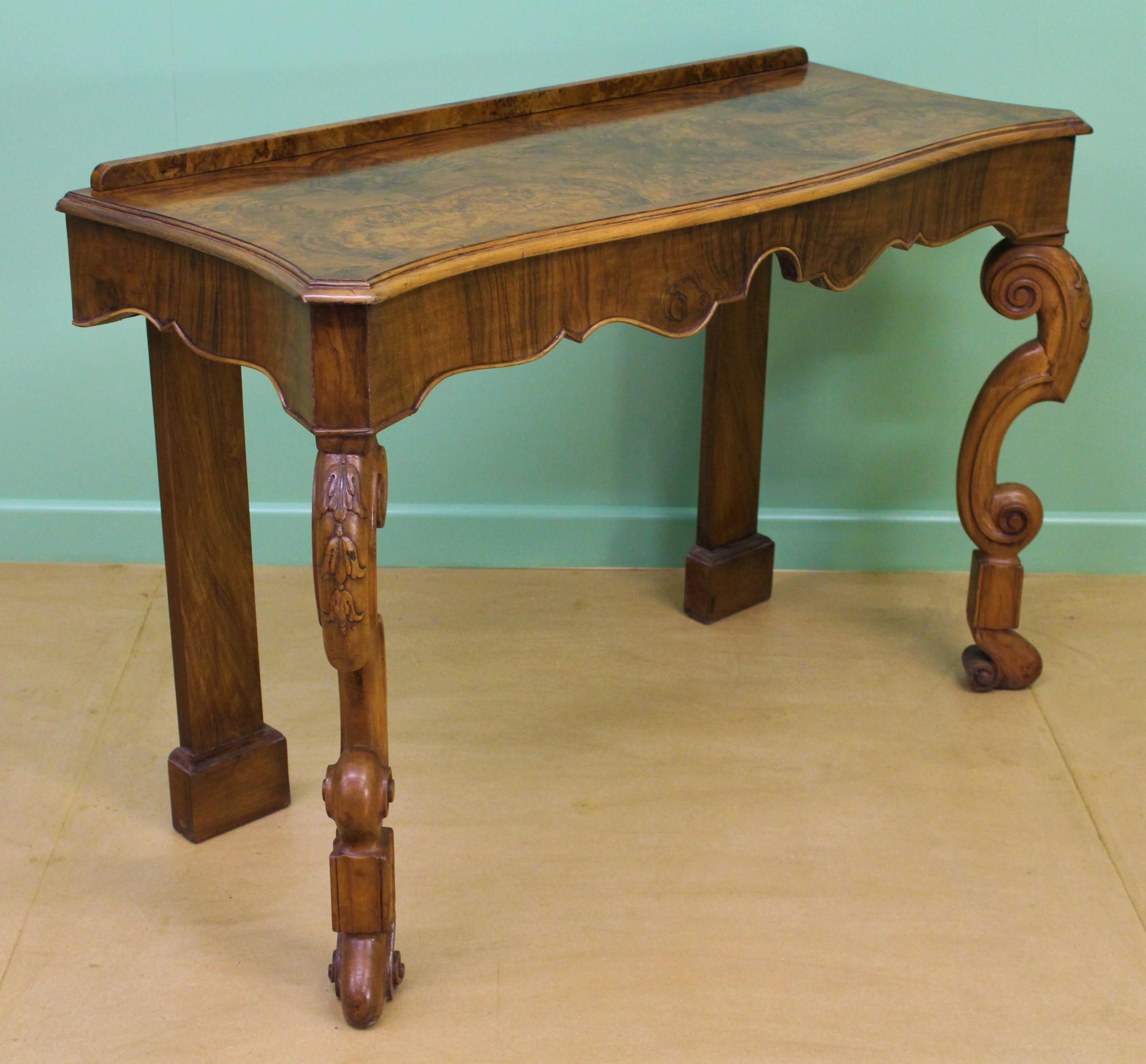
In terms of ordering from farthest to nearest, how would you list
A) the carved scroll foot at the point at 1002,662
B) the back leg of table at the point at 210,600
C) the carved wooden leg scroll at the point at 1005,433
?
1. the carved scroll foot at the point at 1002,662
2. the carved wooden leg scroll at the point at 1005,433
3. the back leg of table at the point at 210,600

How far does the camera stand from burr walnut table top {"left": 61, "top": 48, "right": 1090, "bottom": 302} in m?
1.54

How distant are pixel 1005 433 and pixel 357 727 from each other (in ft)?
A: 4.02

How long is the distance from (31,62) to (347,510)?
1468mm

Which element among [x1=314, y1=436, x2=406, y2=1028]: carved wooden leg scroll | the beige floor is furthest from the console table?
the beige floor

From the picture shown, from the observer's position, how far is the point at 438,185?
5.80 feet

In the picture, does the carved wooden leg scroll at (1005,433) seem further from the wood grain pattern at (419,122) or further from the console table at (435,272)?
the wood grain pattern at (419,122)

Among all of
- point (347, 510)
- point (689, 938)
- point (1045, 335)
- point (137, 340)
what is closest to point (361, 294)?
point (347, 510)

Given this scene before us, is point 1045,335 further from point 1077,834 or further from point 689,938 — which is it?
point 689,938

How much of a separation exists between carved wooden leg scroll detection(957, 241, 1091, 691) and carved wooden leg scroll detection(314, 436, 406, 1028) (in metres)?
1.11

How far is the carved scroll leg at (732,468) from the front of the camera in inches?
99.7

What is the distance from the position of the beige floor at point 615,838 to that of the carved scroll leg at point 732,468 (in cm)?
6

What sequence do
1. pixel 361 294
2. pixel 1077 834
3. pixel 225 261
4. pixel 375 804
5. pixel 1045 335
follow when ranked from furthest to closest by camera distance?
pixel 1045 335 < pixel 1077 834 < pixel 375 804 < pixel 225 261 < pixel 361 294

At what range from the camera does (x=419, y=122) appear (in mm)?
2004

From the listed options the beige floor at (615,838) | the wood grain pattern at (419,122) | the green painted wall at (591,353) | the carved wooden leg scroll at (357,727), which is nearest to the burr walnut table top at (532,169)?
the wood grain pattern at (419,122)
